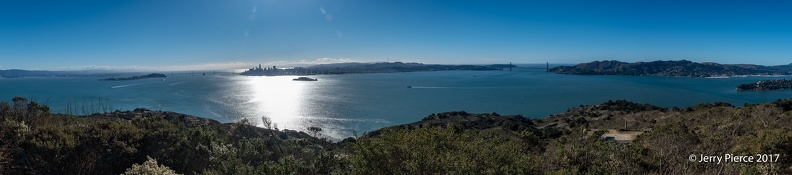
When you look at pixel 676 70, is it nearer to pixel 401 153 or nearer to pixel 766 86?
pixel 766 86

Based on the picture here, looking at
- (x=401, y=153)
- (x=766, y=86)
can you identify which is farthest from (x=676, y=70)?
(x=401, y=153)

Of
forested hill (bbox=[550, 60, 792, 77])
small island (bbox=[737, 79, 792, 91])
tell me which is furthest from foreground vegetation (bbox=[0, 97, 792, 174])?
forested hill (bbox=[550, 60, 792, 77])

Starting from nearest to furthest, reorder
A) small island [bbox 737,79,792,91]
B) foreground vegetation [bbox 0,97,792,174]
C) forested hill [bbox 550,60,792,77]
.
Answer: foreground vegetation [bbox 0,97,792,174] < small island [bbox 737,79,792,91] < forested hill [bbox 550,60,792,77]

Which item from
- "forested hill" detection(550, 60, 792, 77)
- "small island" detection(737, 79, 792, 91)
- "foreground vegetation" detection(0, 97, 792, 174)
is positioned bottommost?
"small island" detection(737, 79, 792, 91)

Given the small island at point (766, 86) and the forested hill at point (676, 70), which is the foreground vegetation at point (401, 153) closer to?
the small island at point (766, 86)

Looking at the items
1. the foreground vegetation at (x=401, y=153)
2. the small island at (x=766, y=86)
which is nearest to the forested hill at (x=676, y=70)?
the small island at (x=766, y=86)

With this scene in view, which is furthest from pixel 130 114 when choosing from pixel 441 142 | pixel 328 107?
pixel 441 142

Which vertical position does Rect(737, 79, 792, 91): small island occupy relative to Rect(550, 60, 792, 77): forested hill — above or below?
below

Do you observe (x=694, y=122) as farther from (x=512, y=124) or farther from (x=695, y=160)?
(x=695, y=160)

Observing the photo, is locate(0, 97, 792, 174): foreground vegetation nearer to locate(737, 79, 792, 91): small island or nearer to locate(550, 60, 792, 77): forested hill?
locate(737, 79, 792, 91): small island

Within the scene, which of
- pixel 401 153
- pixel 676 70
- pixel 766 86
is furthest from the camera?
pixel 676 70

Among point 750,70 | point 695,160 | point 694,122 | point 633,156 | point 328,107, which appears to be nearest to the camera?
point 695,160
